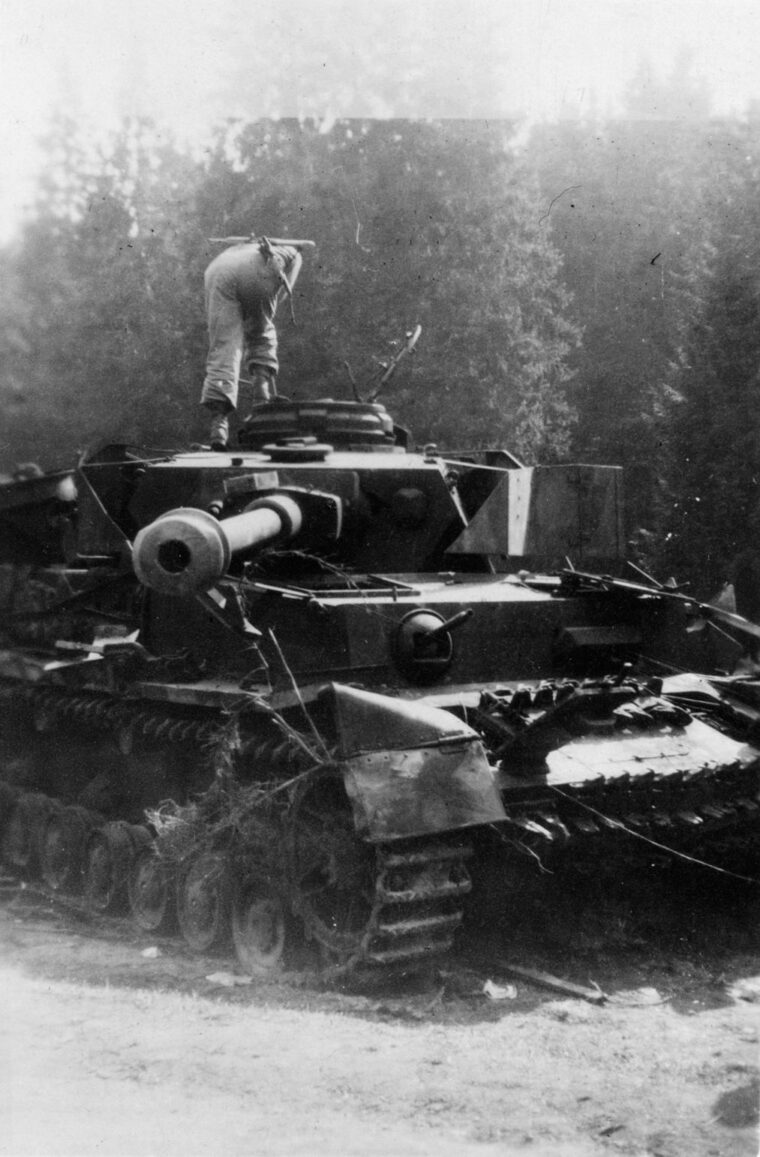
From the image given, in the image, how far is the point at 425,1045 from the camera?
17.8 ft

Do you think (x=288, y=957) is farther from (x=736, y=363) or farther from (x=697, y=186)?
(x=697, y=186)

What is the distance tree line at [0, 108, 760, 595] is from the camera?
1930 centimetres

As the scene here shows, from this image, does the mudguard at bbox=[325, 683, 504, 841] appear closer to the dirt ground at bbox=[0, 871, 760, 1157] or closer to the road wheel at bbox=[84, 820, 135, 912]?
the dirt ground at bbox=[0, 871, 760, 1157]

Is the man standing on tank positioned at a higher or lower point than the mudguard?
higher

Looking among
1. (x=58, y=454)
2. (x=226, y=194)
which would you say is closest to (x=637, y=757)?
(x=58, y=454)

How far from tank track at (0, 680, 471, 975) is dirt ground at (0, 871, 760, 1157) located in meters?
0.27

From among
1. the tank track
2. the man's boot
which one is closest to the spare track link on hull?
the tank track

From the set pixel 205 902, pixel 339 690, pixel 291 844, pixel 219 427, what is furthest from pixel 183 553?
pixel 219 427

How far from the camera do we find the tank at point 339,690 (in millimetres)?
5996

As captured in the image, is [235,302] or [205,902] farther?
[235,302]

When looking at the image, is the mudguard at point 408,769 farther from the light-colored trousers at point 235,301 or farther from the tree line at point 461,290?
the tree line at point 461,290

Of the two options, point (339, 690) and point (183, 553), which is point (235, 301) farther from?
point (339, 690)

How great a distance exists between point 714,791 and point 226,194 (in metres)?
20.5

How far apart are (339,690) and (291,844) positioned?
87 cm
